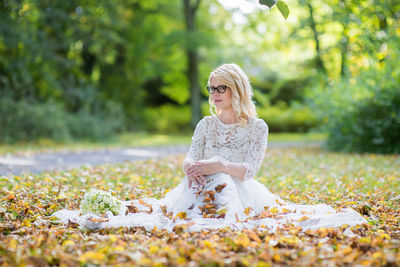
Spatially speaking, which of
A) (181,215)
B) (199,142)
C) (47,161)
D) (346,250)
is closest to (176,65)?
(47,161)

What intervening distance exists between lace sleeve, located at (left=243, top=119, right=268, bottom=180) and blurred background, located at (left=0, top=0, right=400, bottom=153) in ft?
3.85

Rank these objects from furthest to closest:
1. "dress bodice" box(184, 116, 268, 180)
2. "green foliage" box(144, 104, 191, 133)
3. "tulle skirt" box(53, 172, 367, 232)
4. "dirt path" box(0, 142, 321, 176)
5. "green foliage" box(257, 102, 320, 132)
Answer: "green foliage" box(257, 102, 320, 132)
"green foliage" box(144, 104, 191, 133)
"dirt path" box(0, 142, 321, 176)
"dress bodice" box(184, 116, 268, 180)
"tulle skirt" box(53, 172, 367, 232)

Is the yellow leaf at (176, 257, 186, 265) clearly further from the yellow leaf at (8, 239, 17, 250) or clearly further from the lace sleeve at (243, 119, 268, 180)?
the lace sleeve at (243, 119, 268, 180)

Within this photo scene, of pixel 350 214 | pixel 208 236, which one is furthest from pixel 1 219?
pixel 350 214

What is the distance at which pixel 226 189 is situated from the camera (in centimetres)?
372

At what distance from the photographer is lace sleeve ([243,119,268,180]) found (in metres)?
3.99

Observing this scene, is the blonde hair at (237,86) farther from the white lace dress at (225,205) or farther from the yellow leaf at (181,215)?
the yellow leaf at (181,215)

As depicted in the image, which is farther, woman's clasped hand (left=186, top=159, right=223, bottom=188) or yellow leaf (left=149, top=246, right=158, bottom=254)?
woman's clasped hand (left=186, top=159, right=223, bottom=188)

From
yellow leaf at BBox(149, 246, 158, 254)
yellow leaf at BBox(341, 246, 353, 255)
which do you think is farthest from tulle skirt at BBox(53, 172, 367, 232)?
yellow leaf at BBox(341, 246, 353, 255)

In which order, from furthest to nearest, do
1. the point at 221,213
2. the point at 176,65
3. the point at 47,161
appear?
the point at 176,65
the point at 47,161
the point at 221,213

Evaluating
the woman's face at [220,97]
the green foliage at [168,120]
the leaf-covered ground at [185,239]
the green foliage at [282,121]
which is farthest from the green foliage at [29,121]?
the green foliage at [282,121]

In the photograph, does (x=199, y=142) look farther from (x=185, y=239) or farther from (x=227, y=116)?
(x=185, y=239)

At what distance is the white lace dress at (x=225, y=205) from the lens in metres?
3.53

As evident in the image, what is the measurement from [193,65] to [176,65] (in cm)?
141
